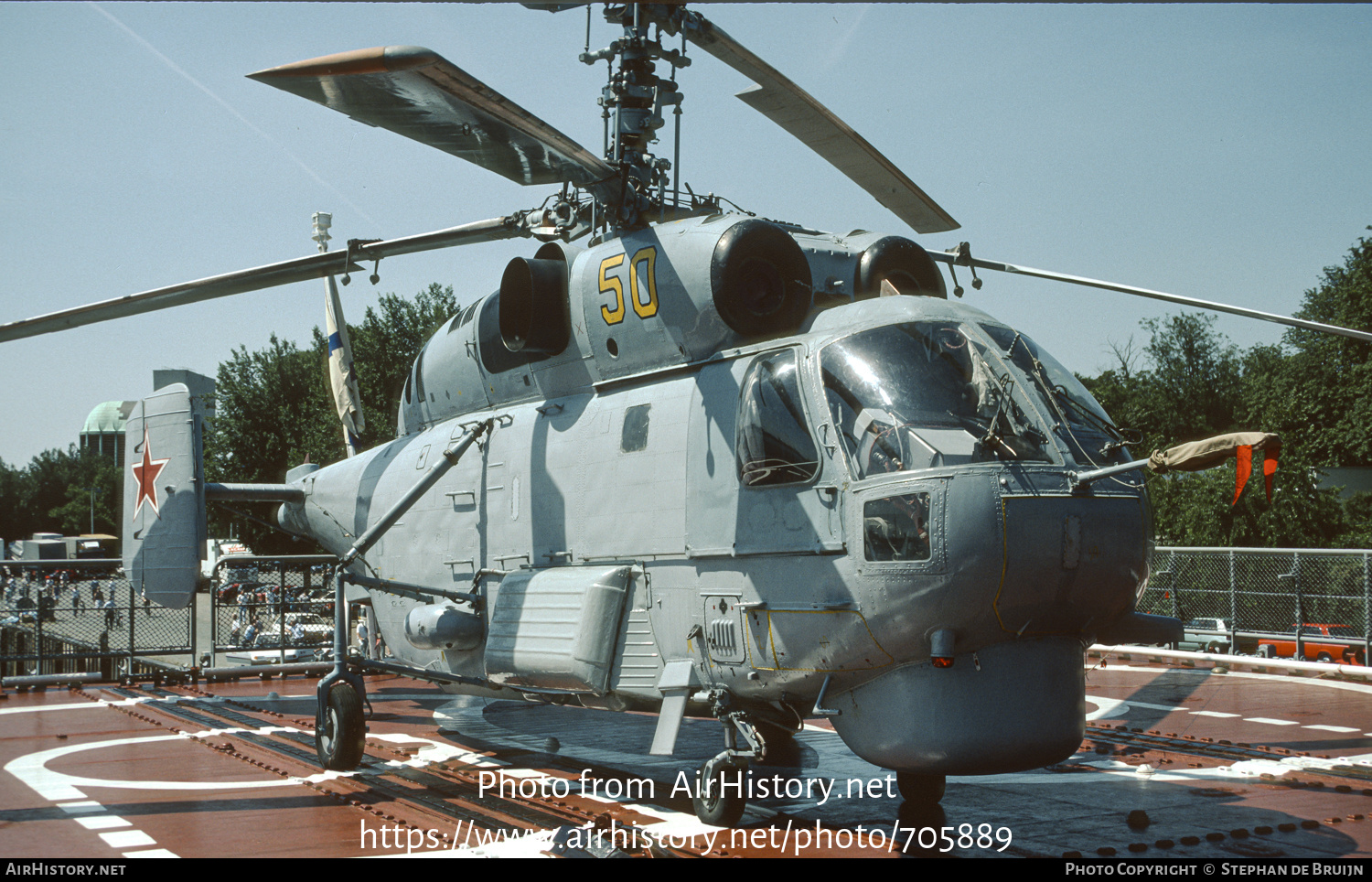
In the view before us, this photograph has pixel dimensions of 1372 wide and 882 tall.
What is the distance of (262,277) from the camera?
10.6m

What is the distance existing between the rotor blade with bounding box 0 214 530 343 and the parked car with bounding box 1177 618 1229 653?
14.6 metres

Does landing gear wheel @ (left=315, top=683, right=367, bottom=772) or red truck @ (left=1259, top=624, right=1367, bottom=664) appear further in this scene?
red truck @ (left=1259, top=624, right=1367, bottom=664)

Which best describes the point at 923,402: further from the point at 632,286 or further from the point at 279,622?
the point at 279,622

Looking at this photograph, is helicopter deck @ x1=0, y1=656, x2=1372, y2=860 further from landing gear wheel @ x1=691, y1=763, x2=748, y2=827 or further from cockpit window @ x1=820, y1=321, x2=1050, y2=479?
cockpit window @ x1=820, y1=321, x2=1050, y2=479

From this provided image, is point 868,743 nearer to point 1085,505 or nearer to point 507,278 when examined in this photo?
point 1085,505

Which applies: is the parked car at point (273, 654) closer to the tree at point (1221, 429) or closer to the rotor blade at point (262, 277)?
the rotor blade at point (262, 277)

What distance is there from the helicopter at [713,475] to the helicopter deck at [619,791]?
2.36 feet

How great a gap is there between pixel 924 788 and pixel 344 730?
5325mm

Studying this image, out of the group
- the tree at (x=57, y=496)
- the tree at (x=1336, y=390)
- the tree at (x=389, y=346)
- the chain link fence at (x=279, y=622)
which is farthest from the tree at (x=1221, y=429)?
the tree at (x=57, y=496)

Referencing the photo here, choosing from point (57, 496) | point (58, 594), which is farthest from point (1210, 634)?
point (57, 496)

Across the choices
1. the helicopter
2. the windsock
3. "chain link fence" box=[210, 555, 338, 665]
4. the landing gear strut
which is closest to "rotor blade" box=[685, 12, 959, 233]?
the helicopter

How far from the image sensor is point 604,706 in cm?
867

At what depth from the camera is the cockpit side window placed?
7258 millimetres

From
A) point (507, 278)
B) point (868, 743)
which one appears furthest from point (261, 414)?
point (868, 743)
